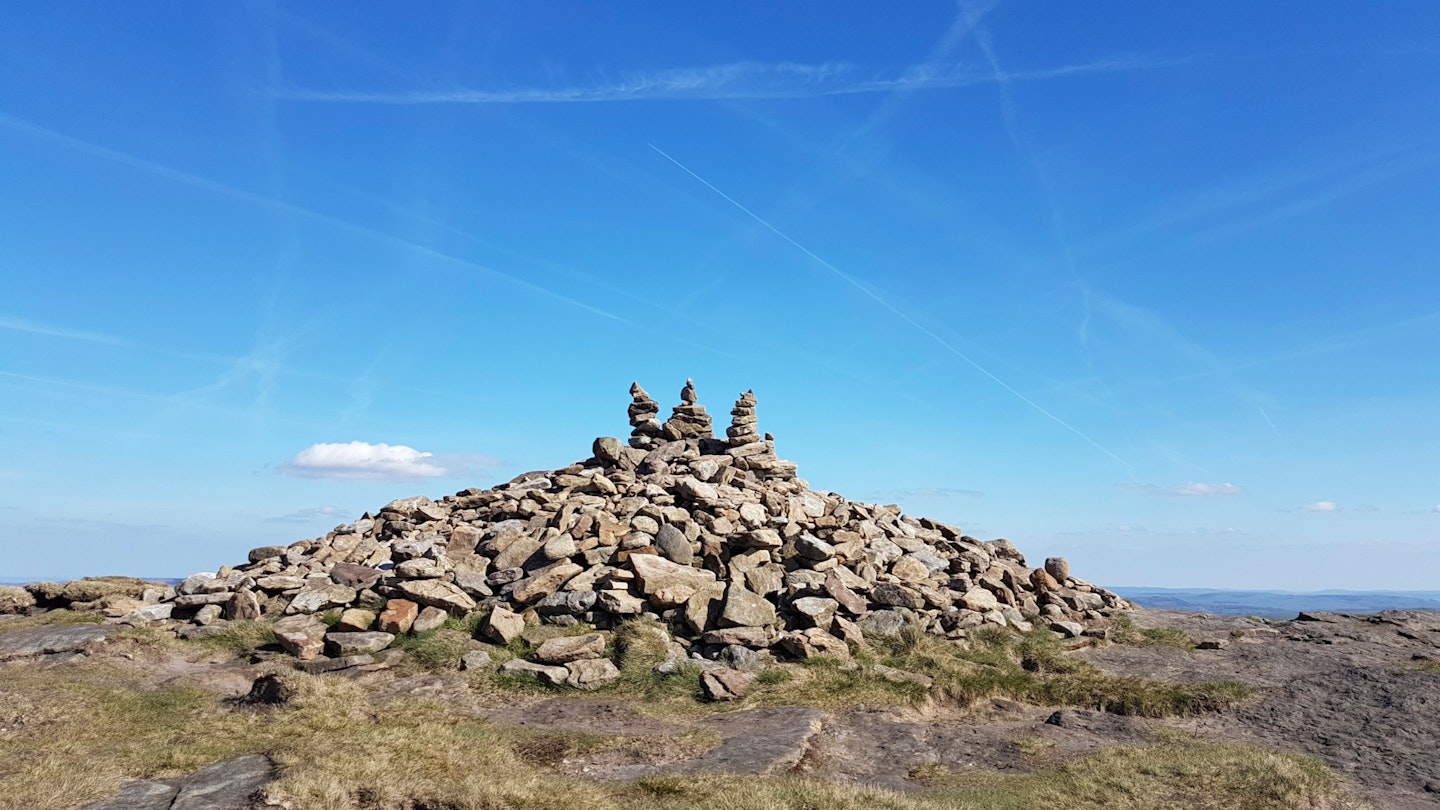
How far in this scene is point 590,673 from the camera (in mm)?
15812

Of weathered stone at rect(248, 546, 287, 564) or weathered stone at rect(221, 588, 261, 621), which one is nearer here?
weathered stone at rect(221, 588, 261, 621)

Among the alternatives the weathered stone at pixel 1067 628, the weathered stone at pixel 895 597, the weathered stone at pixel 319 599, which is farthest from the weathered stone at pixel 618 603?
the weathered stone at pixel 1067 628

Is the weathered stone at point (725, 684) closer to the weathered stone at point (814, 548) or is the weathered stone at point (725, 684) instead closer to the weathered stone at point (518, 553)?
the weathered stone at point (814, 548)

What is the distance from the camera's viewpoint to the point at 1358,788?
11.3 meters

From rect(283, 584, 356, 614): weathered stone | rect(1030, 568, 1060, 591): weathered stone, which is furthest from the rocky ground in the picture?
rect(1030, 568, 1060, 591): weathered stone

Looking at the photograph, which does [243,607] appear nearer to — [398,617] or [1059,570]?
[398,617]

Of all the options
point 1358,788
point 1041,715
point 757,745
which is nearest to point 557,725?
point 757,745

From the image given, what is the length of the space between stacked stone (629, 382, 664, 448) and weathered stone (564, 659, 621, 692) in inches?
620

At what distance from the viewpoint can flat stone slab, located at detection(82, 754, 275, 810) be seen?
373 inches

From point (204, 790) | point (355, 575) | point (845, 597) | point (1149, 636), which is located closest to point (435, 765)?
point (204, 790)

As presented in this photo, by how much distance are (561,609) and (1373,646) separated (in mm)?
19695

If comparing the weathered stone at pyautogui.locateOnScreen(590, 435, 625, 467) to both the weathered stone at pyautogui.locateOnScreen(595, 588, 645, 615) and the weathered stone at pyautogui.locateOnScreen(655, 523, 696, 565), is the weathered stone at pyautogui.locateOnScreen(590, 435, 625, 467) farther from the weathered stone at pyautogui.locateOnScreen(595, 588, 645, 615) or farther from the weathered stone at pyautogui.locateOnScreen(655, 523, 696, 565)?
the weathered stone at pyautogui.locateOnScreen(595, 588, 645, 615)

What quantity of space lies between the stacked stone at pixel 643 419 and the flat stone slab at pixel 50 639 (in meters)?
16.8

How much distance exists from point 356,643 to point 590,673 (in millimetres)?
5000
